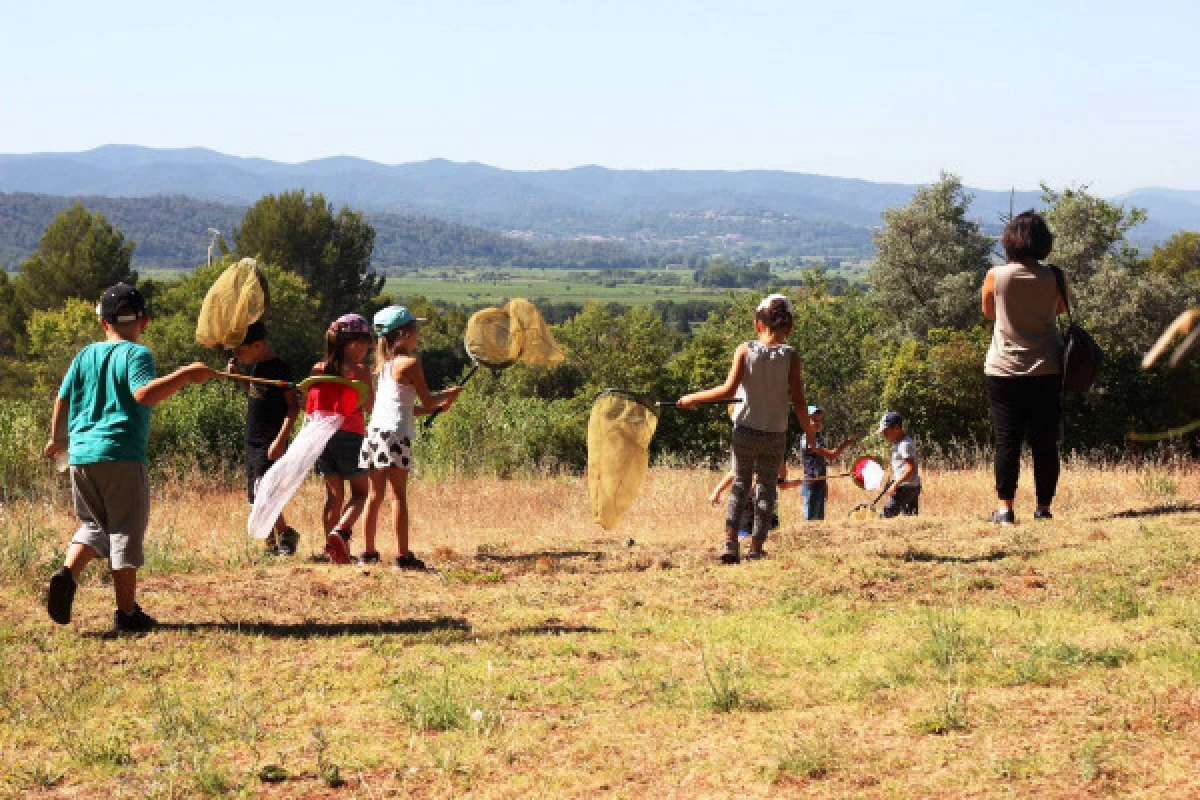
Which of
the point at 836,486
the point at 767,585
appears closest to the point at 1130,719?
the point at 767,585

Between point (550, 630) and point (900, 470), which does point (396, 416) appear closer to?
point (550, 630)

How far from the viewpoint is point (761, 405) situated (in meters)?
9.19

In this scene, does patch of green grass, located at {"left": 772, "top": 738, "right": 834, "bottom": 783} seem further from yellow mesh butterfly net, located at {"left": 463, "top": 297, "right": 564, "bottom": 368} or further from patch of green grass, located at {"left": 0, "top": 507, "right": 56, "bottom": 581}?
patch of green grass, located at {"left": 0, "top": 507, "right": 56, "bottom": 581}

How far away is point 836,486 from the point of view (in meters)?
21.0

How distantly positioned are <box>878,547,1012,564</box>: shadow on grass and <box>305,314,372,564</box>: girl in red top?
406cm

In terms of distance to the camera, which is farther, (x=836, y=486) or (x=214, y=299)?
(x=836, y=486)

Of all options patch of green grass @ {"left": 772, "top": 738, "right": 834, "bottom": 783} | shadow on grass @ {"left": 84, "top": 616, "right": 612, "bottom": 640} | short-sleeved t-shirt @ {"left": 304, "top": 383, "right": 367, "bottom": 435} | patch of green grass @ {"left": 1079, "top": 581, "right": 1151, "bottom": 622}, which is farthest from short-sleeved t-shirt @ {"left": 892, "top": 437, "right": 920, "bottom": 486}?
patch of green grass @ {"left": 772, "top": 738, "right": 834, "bottom": 783}

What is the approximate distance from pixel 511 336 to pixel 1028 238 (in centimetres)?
422

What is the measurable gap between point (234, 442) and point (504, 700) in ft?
81.7

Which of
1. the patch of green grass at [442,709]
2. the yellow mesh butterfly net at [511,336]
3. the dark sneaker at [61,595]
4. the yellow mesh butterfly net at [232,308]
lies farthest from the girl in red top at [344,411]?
the patch of green grass at [442,709]

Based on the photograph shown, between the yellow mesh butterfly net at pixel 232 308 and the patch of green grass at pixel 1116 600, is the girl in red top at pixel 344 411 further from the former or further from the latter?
the patch of green grass at pixel 1116 600

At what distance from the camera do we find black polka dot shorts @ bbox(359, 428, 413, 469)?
372 inches

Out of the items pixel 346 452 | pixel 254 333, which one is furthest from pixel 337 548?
pixel 254 333

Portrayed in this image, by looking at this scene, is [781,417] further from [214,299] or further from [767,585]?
[214,299]
